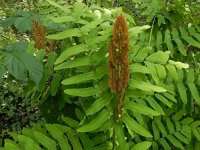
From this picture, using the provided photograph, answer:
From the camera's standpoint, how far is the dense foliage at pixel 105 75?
166cm

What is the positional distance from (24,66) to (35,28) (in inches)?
10.5

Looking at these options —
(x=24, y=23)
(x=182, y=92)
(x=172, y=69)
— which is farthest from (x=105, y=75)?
(x=24, y=23)

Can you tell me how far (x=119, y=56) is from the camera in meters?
1.47

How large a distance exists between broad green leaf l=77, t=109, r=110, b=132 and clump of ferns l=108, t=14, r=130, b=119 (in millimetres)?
169

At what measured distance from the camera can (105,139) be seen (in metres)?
1.94

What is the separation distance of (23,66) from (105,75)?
43 cm

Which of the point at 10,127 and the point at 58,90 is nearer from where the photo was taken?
the point at 58,90

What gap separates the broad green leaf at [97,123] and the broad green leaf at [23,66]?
374 millimetres

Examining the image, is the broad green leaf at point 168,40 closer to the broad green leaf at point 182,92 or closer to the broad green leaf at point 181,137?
the broad green leaf at point 182,92

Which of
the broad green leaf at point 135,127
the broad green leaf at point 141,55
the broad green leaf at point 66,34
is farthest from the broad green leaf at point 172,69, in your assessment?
the broad green leaf at point 66,34

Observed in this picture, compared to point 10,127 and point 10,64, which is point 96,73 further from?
point 10,127

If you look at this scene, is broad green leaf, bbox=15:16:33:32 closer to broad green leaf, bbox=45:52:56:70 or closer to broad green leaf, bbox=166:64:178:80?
broad green leaf, bbox=45:52:56:70

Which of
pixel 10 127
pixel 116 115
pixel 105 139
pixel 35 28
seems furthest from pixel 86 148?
pixel 10 127

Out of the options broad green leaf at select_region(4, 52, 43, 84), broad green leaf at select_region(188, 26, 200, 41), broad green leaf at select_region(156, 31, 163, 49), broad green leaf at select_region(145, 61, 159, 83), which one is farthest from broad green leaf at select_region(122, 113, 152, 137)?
broad green leaf at select_region(188, 26, 200, 41)
